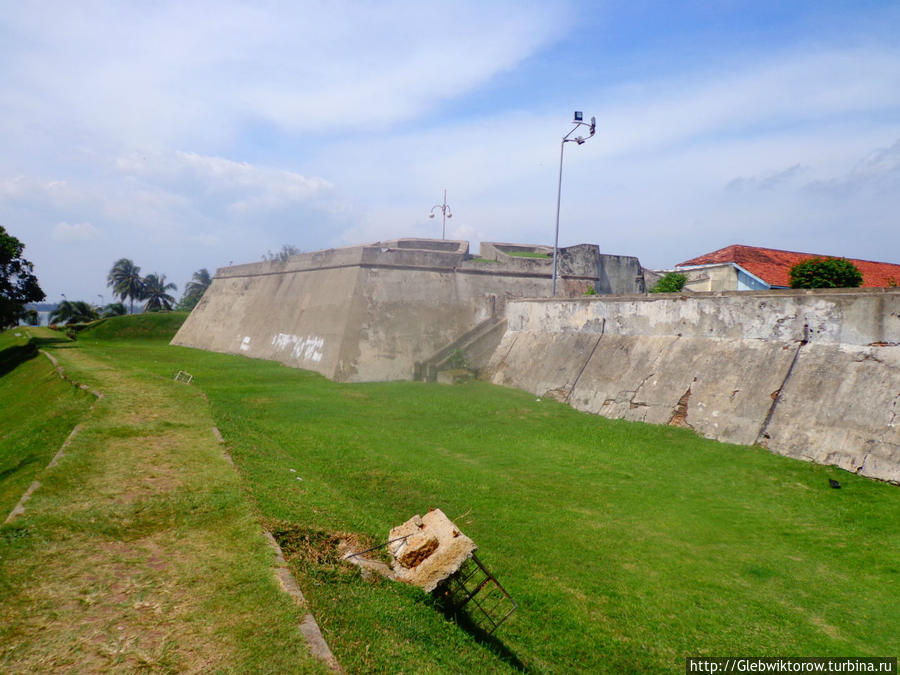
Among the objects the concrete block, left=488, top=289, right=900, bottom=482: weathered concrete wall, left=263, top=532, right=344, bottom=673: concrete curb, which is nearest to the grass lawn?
left=263, top=532, right=344, bottom=673: concrete curb

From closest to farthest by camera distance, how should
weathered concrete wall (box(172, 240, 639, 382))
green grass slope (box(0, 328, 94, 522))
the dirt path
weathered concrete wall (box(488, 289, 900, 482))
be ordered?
1. the dirt path
2. green grass slope (box(0, 328, 94, 522))
3. weathered concrete wall (box(488, 289, 900, 482))
4. weathered concrete wall (box(172, 240, 639, 382))

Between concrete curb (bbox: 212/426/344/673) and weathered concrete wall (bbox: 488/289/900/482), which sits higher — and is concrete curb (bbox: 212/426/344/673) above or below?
below

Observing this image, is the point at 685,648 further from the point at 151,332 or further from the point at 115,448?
the point at 151,332

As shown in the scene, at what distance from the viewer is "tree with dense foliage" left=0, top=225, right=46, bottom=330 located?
22391 millimetres

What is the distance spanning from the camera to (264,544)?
178 inches

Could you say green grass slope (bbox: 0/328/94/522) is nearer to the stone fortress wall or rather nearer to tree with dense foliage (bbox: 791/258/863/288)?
the stone fortress wall

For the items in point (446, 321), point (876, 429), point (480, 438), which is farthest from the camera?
point (446, 321)

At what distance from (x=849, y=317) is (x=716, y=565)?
6.09m

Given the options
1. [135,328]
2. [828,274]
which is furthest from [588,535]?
[135,328]

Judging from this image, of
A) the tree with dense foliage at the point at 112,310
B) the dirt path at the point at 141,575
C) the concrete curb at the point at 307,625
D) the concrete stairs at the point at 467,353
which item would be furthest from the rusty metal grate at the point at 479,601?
the tree with dense foliage at the point at 112,310

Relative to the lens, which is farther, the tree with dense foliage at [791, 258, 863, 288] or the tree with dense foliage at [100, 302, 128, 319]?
the tree with dense foliage at [100, 302, 128, 319]

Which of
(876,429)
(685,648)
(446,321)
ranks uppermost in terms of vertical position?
(446,321)

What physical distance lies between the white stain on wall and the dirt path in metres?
12.0

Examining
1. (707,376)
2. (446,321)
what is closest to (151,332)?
(446,321)
